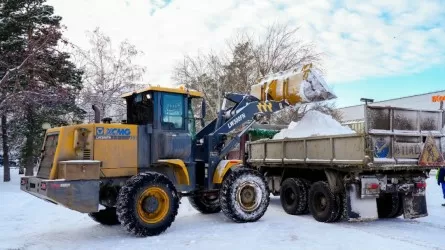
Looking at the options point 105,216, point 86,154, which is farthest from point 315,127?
point 86,154

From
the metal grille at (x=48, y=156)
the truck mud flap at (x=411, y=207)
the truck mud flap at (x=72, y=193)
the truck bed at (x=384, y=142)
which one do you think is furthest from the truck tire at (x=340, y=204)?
the metal grille at (x=48, y=156)

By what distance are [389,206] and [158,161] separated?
530 cm

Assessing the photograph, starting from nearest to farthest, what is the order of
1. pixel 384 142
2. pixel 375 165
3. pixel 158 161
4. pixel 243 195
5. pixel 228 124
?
pixel 375 165, pixel 384 142, pixel 158 161, pixel 243 195, pixel 228 124

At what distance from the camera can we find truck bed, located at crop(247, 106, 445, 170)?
7926 mm

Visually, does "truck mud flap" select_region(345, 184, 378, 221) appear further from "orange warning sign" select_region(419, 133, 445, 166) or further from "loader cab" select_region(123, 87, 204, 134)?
"loader cab" select_region(123, 87, 204, 134)

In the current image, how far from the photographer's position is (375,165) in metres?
7.89

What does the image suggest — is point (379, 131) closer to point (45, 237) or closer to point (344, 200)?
point (344, 200)

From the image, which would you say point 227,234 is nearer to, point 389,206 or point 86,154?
point 86,154

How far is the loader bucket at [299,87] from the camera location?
939 cm

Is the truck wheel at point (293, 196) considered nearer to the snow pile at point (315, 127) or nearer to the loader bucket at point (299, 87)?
the snow pile at point (315, 127)

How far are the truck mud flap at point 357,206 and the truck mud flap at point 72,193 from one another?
15.8ft

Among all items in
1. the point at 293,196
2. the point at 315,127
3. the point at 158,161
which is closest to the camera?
the point at 158,161

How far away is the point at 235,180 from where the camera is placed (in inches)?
350

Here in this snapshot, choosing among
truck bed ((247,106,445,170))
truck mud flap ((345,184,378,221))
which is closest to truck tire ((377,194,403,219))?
truck mud flap ((345,184,378,221))
